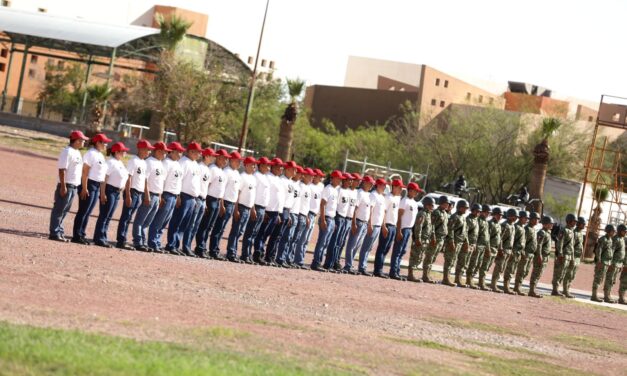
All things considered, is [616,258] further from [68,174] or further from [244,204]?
[68,174]

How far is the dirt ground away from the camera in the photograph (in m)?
12.0

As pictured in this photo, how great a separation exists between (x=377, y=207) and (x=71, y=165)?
7680 millimetres

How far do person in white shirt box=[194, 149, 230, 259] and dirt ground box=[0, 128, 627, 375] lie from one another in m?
0.76

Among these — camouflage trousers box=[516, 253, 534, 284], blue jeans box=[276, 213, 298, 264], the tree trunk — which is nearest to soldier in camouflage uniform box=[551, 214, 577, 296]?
camouflage trousers box=[516, 253, 534, 284]

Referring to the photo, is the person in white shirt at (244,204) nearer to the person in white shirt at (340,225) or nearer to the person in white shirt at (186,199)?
the person in white shirt at (186,199)

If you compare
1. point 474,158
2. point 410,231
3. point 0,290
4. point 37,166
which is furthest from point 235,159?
point 474,158

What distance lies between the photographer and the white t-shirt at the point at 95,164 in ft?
60.0

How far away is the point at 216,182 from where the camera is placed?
20688 mm

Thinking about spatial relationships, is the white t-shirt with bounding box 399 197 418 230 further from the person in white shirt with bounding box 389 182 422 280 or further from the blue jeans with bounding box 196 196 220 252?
the blue jeans with bounding box 196 196 220 252

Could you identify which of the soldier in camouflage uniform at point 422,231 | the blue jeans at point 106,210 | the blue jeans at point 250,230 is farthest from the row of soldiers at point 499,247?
the blue jeans at point 106,210

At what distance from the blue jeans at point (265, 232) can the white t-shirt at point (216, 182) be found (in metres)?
1.49

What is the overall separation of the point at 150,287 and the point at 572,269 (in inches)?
640

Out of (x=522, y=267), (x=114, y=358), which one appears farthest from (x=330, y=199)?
(x=114, y=358)

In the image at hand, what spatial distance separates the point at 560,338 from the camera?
18469mm
